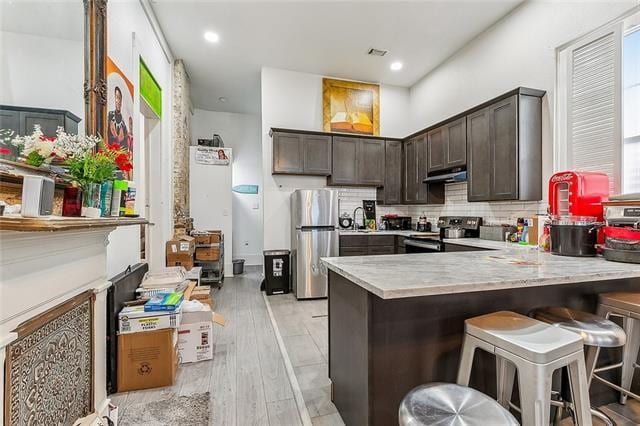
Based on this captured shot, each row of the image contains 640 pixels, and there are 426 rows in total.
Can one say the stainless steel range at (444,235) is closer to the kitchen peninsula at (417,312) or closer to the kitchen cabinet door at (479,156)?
the kitchen cabinet door at (479,156)

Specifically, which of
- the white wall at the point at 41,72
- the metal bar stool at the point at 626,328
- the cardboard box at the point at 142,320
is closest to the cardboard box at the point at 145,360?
the cardboard box at the point at 142,320

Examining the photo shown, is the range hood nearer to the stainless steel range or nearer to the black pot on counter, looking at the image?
the stainless steel range

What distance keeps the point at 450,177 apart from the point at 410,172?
99 centimetres

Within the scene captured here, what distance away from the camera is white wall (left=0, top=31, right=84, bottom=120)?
3.89 ft

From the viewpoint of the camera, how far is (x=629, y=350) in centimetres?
179

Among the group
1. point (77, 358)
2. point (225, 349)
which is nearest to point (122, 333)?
point (77, 358)

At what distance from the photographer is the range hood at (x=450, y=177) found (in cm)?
383

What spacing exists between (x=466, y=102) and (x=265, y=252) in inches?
146

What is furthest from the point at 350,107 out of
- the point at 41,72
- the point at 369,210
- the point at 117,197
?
the point at 41,72

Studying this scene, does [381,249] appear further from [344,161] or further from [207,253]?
[207,253]

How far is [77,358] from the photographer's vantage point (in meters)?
1.51

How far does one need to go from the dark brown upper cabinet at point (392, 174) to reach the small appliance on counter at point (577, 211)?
2580 millimetres

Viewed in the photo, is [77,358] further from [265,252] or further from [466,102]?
[466,102]

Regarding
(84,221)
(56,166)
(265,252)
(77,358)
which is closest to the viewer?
(84,221)
